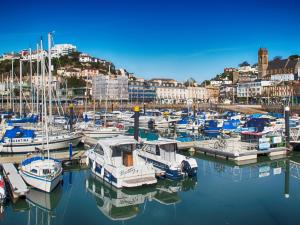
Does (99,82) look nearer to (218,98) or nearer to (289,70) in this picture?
(218,98)

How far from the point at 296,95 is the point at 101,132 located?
85781 millimetres

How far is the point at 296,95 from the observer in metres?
108

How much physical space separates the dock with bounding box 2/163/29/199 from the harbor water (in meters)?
0.52

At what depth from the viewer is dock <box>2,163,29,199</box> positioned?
17.8 m

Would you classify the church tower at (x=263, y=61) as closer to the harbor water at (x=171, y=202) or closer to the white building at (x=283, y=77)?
the white building at (x=283, y=77)

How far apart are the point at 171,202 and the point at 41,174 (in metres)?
7.51

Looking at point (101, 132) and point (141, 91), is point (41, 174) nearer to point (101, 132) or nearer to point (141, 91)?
point (101, 132)

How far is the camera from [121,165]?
2098 centimetres

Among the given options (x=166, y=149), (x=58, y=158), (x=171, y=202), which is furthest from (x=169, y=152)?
(x=58, y=158)

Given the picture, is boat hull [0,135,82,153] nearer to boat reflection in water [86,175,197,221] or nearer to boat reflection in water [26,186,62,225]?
boat reflection in water [86,175,197,221]

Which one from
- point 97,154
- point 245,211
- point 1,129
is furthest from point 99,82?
point 245,211

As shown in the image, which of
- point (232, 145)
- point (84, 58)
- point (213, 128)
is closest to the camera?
point (232, 145)

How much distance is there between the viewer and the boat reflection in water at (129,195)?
690 inches

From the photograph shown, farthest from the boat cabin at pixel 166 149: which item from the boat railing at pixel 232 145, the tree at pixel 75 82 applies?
the tree at pixel 75 82
